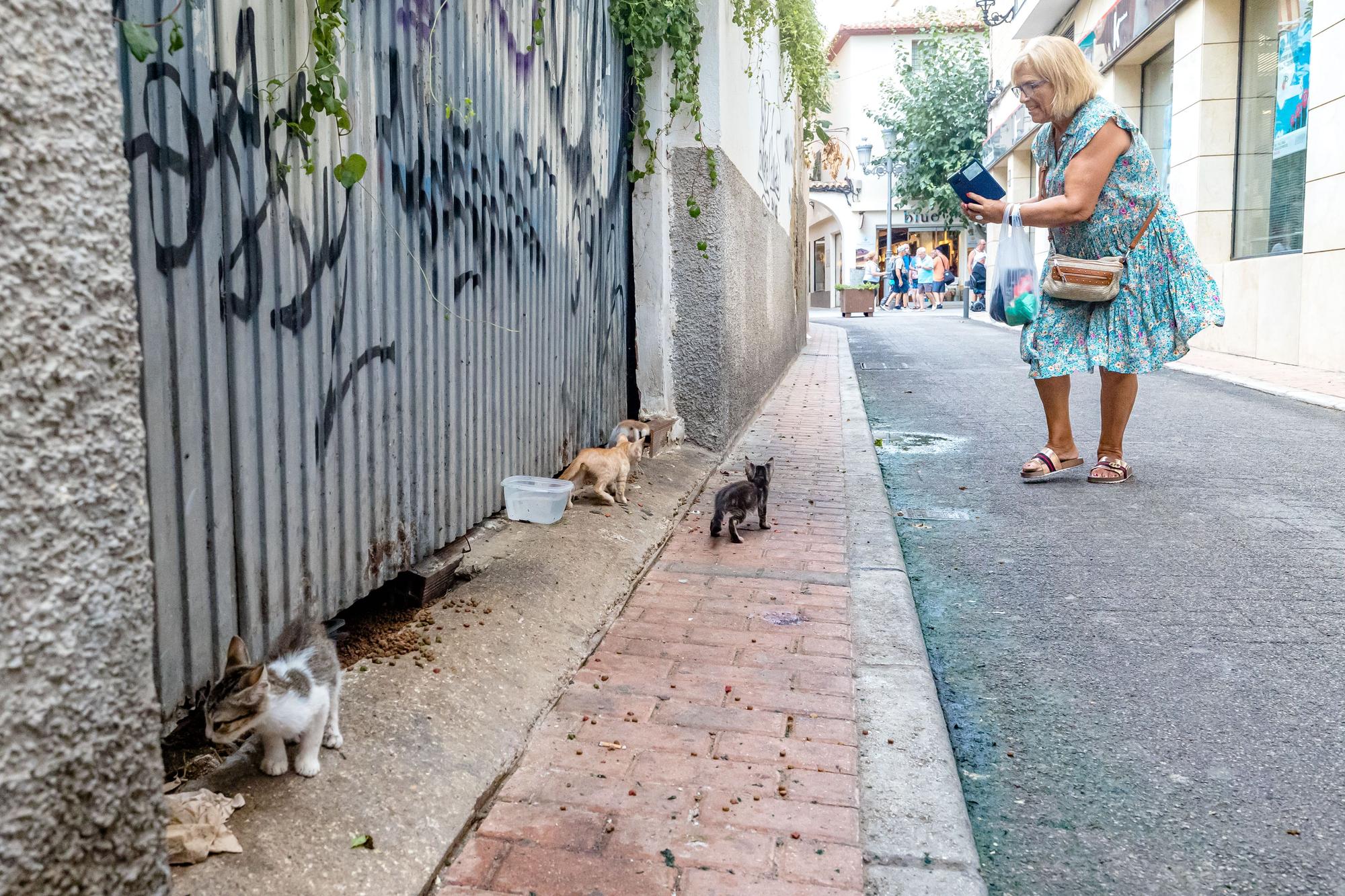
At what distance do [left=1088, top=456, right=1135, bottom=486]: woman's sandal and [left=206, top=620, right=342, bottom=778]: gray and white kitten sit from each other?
439cm

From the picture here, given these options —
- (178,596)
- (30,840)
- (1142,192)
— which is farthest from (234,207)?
(1142,192)

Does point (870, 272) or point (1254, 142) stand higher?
point (1254, 142)

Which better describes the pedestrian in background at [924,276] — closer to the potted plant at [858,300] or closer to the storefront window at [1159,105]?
the potted plant at [858,300]

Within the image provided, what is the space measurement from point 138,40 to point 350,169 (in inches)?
29.9

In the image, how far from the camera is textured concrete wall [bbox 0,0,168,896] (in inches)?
50.0

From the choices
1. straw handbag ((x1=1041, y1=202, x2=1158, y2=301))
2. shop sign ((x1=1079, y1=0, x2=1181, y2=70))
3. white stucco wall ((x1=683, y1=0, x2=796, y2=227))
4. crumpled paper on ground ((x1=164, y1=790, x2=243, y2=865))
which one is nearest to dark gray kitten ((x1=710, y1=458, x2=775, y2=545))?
straw handbag ((x1=1041, y1=202, x2=1158, y2=301))

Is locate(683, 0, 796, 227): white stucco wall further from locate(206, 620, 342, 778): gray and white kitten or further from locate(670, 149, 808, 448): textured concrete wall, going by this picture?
locate(206, 620, 342, 778): gray and white kitten

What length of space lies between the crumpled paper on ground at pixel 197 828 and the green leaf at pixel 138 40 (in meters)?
1.26

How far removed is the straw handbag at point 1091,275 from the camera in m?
5.44

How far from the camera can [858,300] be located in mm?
30109

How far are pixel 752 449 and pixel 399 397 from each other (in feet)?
13.0

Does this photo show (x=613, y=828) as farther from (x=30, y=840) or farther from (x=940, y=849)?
(x=30, y=840)

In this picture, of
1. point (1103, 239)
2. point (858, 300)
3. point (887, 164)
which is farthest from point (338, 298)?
point (887, 164)

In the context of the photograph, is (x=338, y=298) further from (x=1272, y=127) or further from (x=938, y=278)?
(x=938, y=278)
